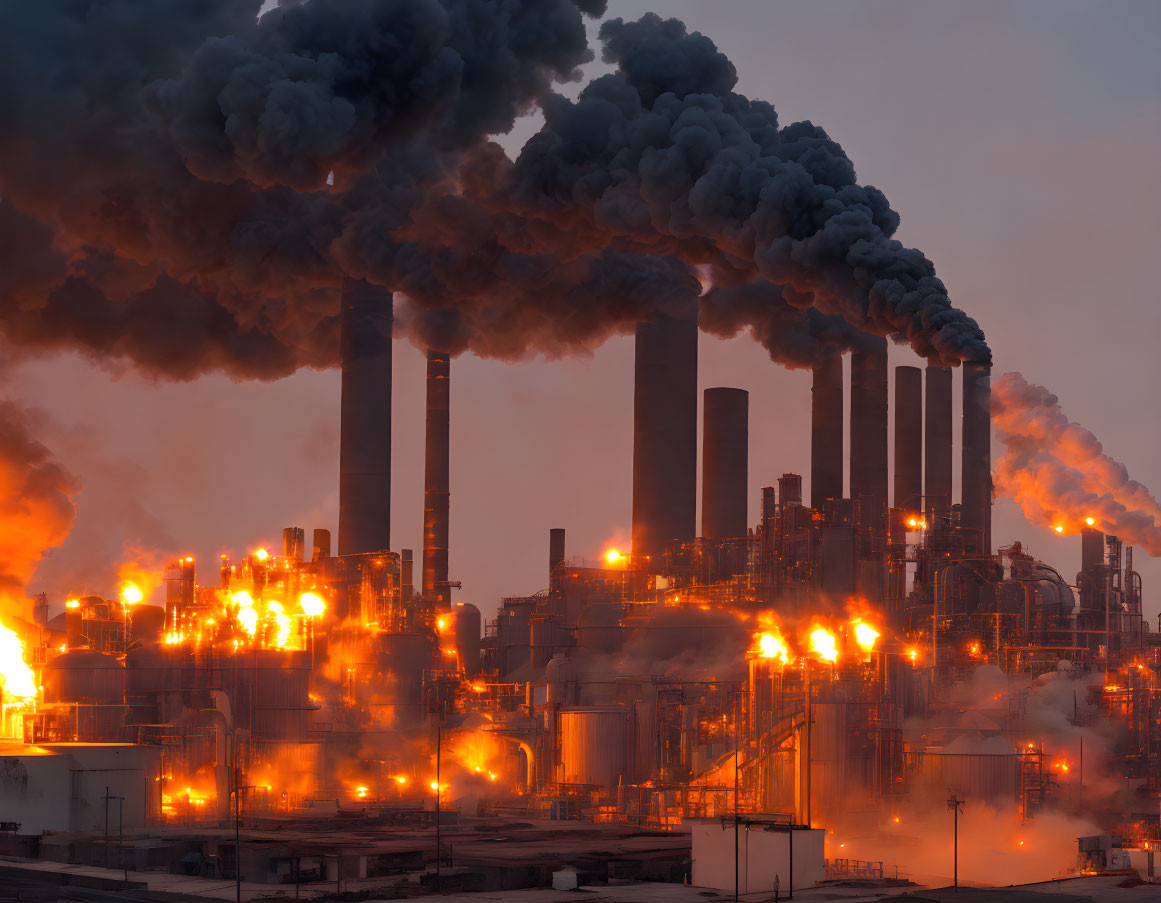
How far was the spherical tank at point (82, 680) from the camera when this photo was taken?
198ft

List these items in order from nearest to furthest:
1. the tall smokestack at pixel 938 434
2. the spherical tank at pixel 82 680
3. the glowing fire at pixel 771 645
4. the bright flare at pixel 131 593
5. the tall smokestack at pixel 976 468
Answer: the spherical tank at pixel 82 680 → the glowing fire at pixel 771 645 → the bright flare at pixel 131 593 → the tall smokestack at pixel 976 468 → the tall smokestack at pixel 938 434

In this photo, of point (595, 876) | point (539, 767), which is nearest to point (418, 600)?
point (539, 767)

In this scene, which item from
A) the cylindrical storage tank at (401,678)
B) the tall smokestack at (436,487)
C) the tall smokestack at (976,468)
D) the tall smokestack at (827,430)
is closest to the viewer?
the cylindrical storage tank at (401,678)

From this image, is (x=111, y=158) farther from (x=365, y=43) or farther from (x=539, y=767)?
(x=539, y=767)

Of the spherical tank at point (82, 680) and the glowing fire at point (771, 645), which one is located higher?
the glowing fire at point (771, 645)

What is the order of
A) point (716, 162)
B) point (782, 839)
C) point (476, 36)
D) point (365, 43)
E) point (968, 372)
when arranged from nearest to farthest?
point (782, 839) → point (716, 162) → point (365, 43) → point (476, 36) → point (968, 372)

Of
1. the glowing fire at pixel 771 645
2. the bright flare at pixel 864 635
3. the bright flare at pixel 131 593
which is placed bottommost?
the glowing fire at pixel 771 645

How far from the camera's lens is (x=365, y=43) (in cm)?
5788

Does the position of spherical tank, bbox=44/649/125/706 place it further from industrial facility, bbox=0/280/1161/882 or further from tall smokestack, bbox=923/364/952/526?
tall smokestack, bbox=923/364/952/526

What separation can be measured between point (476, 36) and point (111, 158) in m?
13.6

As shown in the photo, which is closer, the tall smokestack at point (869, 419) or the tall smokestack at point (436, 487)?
the tall smokestack at point (436, 487)

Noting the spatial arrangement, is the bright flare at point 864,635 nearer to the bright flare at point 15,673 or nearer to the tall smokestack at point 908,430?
the bright flare at point 15,673

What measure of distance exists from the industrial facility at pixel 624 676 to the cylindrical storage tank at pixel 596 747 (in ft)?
0.24

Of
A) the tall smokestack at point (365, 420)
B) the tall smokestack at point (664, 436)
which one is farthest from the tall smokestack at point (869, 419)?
the tall smokestack at point (365, 420)
